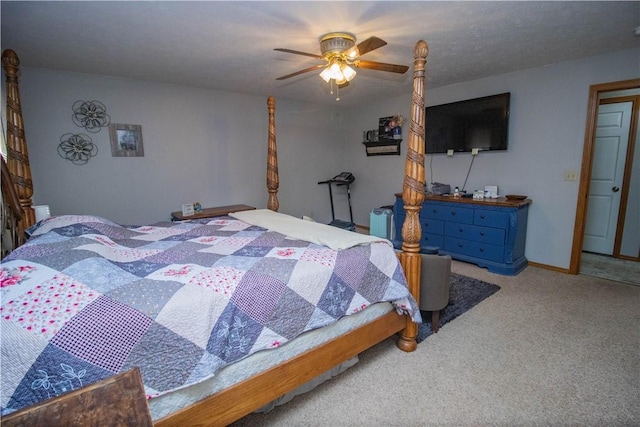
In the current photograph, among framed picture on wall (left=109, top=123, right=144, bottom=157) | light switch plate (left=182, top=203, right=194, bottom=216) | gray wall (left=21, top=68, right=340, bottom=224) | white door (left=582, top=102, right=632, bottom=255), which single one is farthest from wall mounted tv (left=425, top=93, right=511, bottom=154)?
framed picture on wall (left=109, top=123, right=144, bottom=157)

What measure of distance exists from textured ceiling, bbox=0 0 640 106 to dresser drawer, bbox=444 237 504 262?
78.5 inches

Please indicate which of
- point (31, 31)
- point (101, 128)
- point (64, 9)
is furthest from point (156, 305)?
point (101, 128)

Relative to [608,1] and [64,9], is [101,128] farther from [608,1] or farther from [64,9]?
[608,1]

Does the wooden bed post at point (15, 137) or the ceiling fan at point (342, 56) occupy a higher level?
the ceiling fan at point (342, 56)

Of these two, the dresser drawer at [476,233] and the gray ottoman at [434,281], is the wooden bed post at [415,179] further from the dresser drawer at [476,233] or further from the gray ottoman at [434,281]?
the dresser drawer at [476,233]

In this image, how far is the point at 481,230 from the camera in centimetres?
348

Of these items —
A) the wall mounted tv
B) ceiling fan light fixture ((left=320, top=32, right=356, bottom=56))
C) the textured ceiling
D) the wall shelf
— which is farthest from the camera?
the wall shelf

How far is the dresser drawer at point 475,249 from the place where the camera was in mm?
3363

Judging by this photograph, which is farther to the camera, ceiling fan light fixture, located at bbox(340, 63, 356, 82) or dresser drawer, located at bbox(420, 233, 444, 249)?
dresser drawer, located at bbox(420, 233, 444, 249)

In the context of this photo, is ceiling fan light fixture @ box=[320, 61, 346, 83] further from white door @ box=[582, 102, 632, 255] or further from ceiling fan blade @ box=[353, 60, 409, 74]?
white door @ box=[582, 102, 632, 255]

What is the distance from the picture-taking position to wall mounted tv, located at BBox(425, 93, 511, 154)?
3545 millimetres

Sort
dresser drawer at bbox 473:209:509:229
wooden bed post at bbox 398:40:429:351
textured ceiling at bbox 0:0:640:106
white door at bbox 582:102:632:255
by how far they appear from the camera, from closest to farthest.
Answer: wooden bed post at bbox 398:40:429:351, textured ceiling at bbox 0:0:640:106, dresser drawer at bbox 473:209:509:229, white door at bbox 582:102:632:255

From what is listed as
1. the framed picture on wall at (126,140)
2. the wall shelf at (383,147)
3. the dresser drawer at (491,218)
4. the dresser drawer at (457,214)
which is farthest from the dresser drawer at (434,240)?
the framed picture on wall at (126,140)

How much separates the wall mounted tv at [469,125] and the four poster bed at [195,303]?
234 centimetres
